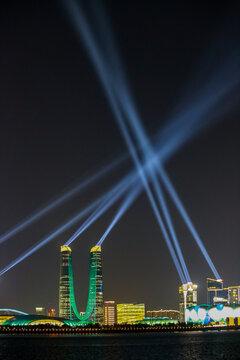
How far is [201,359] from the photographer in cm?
6291

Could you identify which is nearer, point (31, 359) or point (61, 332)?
point (31, 359)

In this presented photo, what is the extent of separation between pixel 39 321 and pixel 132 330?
33.4 m

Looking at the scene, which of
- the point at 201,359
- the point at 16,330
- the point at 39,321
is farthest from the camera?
the point at 39,321

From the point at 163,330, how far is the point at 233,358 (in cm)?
12338

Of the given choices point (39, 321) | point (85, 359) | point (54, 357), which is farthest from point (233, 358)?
point (39, 321)

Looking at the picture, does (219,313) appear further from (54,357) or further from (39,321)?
(54,357)

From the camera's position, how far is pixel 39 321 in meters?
192

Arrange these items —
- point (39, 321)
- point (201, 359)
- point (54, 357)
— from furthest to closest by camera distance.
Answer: point (39, 321)
point (54, 357)
point (201, 359)

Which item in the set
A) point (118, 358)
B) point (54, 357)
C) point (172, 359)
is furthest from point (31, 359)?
point (172, 359)

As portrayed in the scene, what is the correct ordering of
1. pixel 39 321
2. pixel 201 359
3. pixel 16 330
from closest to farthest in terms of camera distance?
pixel 201 359
pixel 16 330
pixel 39 321

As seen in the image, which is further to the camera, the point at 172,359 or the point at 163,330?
the point at 163,330

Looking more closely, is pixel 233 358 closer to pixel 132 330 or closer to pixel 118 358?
pixel 118 358

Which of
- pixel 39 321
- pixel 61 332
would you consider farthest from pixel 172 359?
pixel 39 321

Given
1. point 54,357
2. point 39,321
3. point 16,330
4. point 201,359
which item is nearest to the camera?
point 201,359
